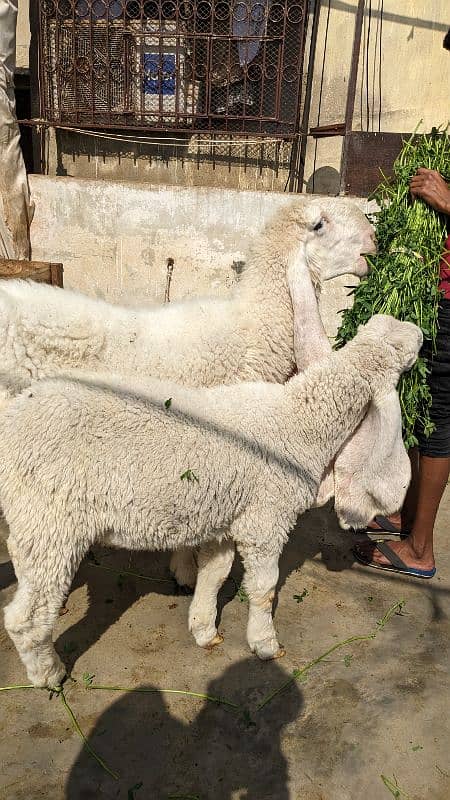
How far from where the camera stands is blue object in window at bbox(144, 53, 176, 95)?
7.82 meters

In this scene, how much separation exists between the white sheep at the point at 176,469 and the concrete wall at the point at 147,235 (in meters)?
3.78

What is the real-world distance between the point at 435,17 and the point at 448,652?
814 cm

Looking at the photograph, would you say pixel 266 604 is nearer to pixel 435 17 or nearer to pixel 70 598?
pixel 70 598

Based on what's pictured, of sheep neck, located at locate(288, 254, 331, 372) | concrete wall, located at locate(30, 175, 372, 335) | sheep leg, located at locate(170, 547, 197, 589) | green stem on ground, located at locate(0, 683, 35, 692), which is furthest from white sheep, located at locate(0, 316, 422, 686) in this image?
concrete wall, located at locate(30, 175, 372, 335)

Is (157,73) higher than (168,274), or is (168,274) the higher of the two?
(157,73)

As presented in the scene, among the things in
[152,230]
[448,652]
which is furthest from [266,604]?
[152,230]

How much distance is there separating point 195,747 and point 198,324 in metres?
2.17

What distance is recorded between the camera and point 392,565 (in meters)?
3.92

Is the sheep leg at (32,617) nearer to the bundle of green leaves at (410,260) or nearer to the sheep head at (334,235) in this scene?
the bundle of green leaves at (410,260)

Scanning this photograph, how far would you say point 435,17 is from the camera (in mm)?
7973

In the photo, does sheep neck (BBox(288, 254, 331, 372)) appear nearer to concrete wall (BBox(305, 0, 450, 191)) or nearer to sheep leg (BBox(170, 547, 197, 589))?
sheep leg (BBox(170, 547, 197, 589))

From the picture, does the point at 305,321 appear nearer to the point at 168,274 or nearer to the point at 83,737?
the point at 83,737

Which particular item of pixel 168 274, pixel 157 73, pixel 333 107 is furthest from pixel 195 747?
pixel 333 107

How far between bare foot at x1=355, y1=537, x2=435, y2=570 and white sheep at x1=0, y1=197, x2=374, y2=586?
1227 mm
